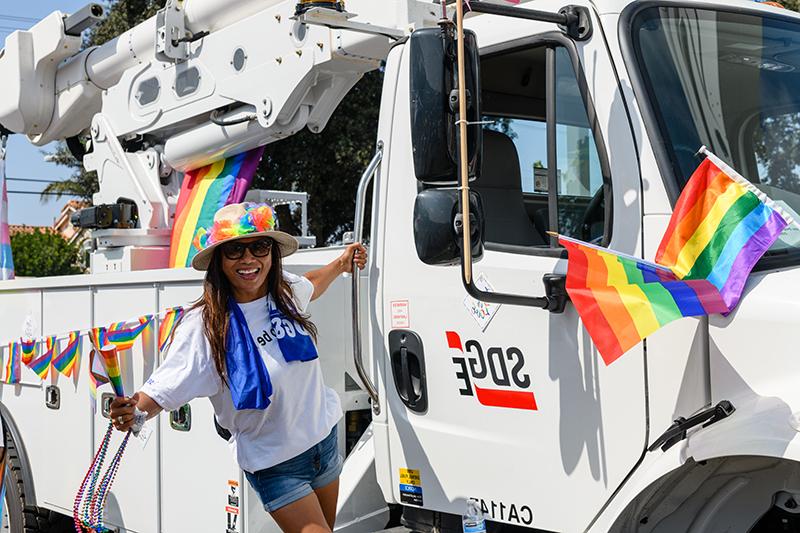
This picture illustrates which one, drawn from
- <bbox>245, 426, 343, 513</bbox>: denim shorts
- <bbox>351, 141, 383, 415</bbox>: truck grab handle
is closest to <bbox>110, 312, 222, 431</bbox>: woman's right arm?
<bbox>245, 426, 343, 513</bbox>: denim shorts

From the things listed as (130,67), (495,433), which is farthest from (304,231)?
(495,433)

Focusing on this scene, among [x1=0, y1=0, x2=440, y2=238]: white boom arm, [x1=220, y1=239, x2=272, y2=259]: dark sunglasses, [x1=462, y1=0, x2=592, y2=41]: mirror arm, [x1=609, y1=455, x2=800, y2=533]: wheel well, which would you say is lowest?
[x1=609, y1=455, x2=800, y2=533]: wheel well

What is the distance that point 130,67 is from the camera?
20.1 feet

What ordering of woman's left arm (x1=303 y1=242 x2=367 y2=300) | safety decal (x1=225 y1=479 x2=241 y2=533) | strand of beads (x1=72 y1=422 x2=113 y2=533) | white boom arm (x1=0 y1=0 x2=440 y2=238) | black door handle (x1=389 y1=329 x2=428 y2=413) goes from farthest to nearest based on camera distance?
1. white boom arm (x1=0 y1=0 x2=440 y2=238)
2. strand of beads (x1=72 y1=422 x2=113 y2=533)
3. safety decal (x1=225 y1=479 x2=241 y2=533)
4. woman's left arm (x1=303 y1=242 x2=367 y2=300)
5. black door handle (x1=389 y1=329 x2=428 y2=413)

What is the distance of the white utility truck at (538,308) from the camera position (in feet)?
8.57

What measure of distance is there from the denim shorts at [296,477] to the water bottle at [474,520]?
560 mm

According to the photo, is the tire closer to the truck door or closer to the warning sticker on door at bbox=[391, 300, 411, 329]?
the truck door

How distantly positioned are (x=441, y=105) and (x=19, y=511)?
3.63m

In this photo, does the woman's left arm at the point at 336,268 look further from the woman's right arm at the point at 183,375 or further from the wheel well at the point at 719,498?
the wheel well at the point at 719,498

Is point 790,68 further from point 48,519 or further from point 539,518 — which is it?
point 48,519

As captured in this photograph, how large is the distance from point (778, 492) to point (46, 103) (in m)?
5.58

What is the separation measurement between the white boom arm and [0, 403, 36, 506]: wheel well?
1.29 metres

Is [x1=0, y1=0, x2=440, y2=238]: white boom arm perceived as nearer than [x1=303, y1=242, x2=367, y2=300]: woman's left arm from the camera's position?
No

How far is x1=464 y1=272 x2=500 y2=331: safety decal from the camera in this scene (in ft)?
10.2
